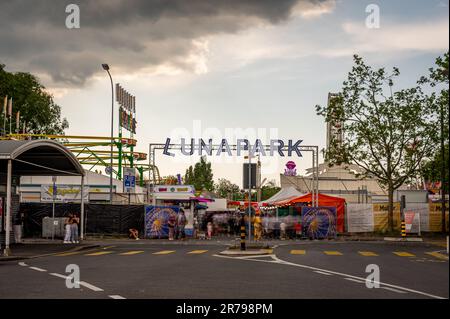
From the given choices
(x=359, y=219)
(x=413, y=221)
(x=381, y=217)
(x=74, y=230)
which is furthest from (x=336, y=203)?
(x=74, y=230)

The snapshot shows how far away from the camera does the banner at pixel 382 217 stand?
4967 centimetres

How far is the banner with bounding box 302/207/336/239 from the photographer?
4447cm

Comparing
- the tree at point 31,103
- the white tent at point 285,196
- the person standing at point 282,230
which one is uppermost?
the tree at point 31,103

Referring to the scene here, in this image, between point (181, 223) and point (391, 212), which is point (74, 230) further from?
point (391, 212)

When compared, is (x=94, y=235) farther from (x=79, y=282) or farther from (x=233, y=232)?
(x=79, y=282)

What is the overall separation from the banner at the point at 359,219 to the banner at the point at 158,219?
13.5m

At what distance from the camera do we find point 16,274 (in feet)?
56.7

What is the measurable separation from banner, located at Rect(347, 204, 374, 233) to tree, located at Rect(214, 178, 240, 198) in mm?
81900

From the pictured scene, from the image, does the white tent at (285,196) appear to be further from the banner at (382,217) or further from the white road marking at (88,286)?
the white road marking at (88,286)

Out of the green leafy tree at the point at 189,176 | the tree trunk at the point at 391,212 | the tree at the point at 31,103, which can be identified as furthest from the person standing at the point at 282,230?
the green leafy tree at the point at 189,176

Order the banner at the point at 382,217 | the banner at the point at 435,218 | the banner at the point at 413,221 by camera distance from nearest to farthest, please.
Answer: the banner at the point at 413,221, the banner at the point at 435,218, the banner at the point at 382,217

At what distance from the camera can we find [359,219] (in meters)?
49.2
